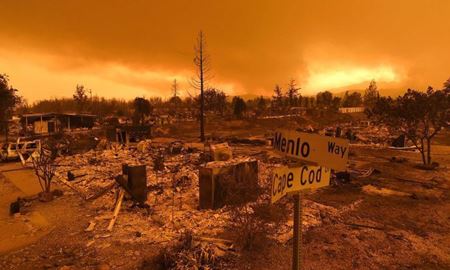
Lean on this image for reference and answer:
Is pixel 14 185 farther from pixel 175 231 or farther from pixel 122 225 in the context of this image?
pixel 175 231

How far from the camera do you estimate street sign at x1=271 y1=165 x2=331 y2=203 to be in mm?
2416

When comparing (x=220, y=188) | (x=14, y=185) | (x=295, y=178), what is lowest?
(x=14, y=185)

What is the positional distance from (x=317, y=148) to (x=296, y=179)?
31cm

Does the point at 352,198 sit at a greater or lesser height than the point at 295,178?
lesser

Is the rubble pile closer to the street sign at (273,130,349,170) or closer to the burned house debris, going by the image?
the street sign at (273,130,349,170)

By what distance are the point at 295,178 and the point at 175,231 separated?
16.9 feet

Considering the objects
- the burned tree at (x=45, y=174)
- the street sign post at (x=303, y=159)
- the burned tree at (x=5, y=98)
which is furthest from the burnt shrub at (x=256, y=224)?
the burned tree at (x=5, y=98)

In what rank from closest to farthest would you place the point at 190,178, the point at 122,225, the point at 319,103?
the point at 122,225 < the point at 190,178 < the point at 319,103

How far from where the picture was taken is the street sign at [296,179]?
95.1 inches

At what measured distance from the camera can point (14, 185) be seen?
12.4 meters

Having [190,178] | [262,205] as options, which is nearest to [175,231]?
[262,205]

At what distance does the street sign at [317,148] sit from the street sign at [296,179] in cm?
11

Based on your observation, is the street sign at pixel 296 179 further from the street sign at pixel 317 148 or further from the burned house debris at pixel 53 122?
the burned house debris at pixel 53 122

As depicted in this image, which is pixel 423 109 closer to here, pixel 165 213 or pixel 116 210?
pixel 165 213
